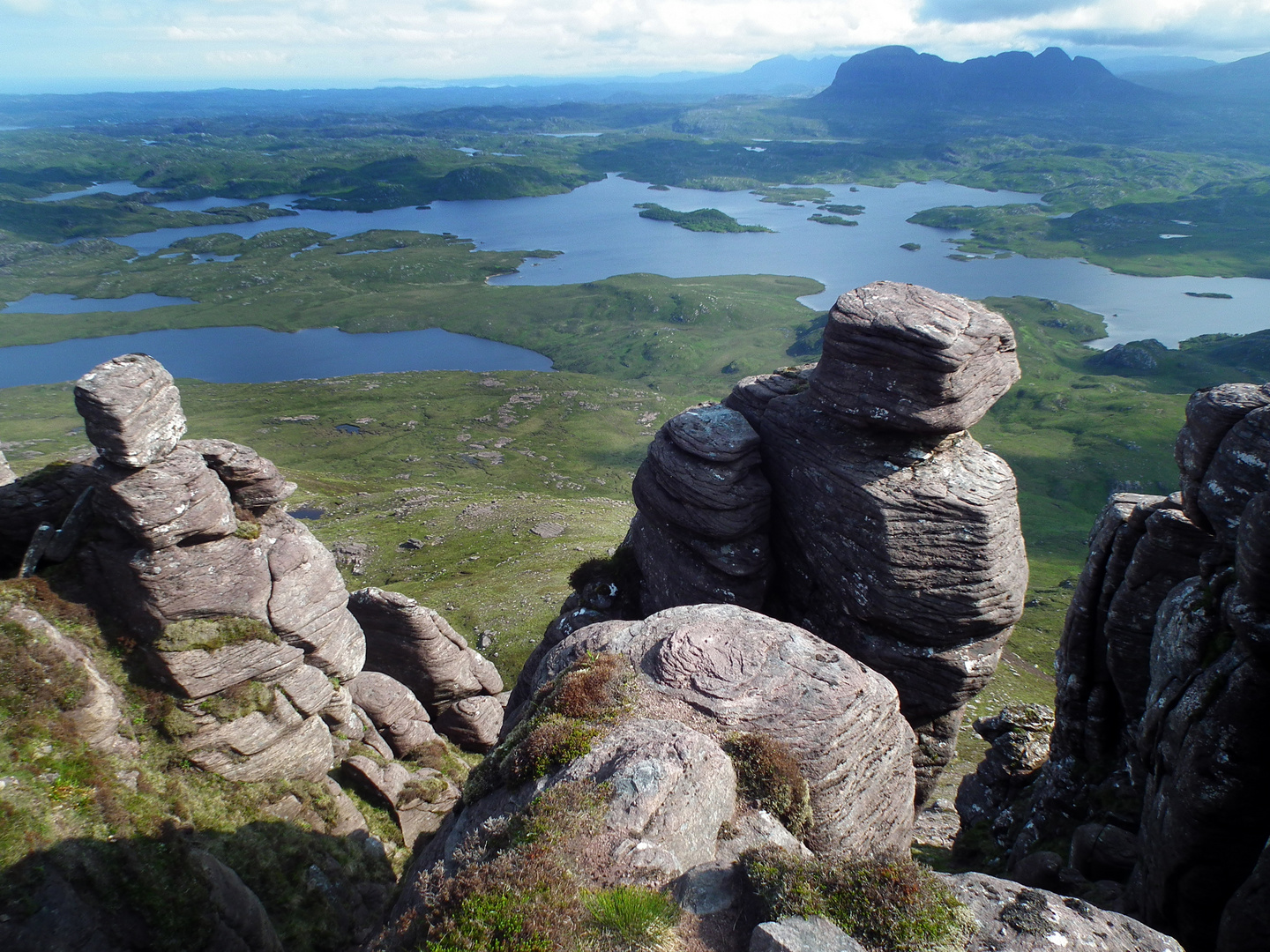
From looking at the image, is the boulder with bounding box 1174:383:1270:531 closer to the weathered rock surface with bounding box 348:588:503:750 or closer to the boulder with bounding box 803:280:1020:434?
the boulder with bounding box 803:280:1020:434

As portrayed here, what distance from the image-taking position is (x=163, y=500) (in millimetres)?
27188

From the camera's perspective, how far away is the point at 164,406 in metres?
27.7

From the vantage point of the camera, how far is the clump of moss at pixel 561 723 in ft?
55.1

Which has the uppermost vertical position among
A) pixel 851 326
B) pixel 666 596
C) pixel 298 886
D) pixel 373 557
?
pixel 851 326

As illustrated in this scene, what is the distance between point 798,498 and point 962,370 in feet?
29.2

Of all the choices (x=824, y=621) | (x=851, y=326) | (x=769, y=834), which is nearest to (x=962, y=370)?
(x=851, y=326)

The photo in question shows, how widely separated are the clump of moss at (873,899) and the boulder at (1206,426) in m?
15.8

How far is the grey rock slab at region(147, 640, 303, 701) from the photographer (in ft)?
89.5

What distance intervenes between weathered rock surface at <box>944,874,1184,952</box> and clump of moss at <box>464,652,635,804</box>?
8923mm

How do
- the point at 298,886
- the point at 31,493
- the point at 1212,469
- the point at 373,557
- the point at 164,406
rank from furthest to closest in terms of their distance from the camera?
1. the point at 373,557
2. the point at 31,493
3. the point at 164,406
4. the point at 298,886
5. the point at 1212,469

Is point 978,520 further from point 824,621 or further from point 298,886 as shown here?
point 298,886

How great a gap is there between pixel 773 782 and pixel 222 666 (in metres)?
23.9

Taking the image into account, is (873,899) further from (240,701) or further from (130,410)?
(130,410)

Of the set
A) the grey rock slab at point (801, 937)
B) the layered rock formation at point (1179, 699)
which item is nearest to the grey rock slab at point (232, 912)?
the grey rock slab at point (801, 937)
